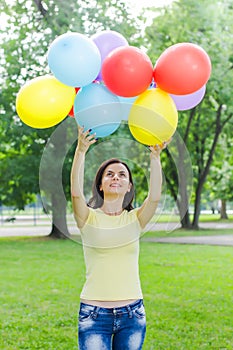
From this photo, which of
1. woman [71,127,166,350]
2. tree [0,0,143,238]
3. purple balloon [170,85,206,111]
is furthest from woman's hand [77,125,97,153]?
tree [0,0,143,238]

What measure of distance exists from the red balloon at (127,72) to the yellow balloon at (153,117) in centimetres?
6

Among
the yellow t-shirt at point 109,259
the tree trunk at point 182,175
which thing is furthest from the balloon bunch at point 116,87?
the yellow t-shirt at point 109,259

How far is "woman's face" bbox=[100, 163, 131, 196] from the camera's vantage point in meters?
2.26

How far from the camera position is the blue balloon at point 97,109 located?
238 centimetres

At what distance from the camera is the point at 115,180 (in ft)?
7.41

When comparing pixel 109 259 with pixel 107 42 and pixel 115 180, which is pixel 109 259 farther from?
pixel 107 42

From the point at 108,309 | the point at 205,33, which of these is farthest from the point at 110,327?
the point at 205,33

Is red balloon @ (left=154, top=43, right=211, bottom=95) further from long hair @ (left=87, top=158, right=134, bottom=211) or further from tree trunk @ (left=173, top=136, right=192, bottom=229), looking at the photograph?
long hair @ (left=87, top=158, right=134, bottom=211)

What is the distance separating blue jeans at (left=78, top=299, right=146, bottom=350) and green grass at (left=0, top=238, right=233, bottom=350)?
2336 mm

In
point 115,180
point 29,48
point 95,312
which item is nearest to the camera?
point 95,312

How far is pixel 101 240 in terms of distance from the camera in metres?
2.17

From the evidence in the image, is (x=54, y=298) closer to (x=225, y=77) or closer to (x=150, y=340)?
(x=150, y=340)

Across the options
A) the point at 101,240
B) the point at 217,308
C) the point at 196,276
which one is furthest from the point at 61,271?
the point at 101,240

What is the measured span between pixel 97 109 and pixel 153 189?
0.42m
